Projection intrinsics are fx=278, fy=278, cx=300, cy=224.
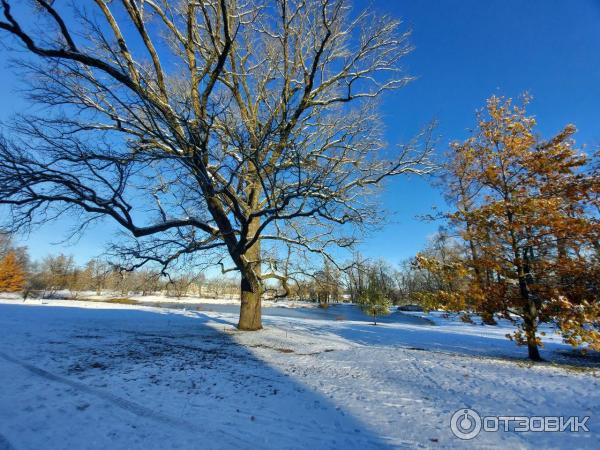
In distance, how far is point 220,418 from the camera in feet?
10.5

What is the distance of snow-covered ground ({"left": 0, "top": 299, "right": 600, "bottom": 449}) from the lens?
283 cm

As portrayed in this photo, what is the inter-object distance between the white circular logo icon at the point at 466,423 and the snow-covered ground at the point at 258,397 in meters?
0.08

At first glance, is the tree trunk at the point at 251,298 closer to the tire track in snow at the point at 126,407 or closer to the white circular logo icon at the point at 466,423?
the tire track in snow at the point at 126,407

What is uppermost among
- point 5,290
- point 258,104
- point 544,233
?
point 258,104

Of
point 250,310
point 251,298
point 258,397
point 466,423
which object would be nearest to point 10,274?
point 250,310

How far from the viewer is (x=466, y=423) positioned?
10.9 feet

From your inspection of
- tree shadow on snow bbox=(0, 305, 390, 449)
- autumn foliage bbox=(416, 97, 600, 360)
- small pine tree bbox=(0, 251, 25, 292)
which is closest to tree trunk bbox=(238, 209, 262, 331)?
tree shadow on snow bbox=(0, 305, 390, 449)

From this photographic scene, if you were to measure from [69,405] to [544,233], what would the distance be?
9.82 m

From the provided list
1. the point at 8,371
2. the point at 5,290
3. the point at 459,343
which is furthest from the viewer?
the point at 5,290

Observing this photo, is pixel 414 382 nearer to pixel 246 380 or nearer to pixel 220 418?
pixel 246 380

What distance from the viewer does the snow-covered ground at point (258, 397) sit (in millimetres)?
2828

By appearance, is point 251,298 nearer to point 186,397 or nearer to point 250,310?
point 250,310

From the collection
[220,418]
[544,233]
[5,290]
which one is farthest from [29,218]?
[5,290]

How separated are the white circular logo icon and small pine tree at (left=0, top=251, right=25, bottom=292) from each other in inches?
2279
